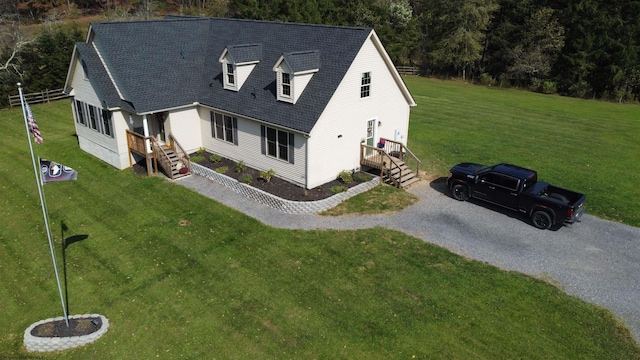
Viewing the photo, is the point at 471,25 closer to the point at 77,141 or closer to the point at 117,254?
the point at 77,141

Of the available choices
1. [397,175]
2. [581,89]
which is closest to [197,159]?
[397,175]

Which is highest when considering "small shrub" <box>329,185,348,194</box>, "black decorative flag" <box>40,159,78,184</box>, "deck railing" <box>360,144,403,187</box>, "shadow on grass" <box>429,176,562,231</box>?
"black decorative flag" <box>40,159,78,184</box>

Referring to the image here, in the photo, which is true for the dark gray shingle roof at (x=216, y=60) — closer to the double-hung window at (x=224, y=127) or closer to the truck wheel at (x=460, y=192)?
the double-hung window at (x=224, y=127)

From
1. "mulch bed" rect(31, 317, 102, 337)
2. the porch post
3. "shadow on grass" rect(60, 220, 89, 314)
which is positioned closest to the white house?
the porch post

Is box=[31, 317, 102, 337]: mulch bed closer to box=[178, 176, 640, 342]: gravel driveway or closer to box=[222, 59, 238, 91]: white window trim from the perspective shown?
box=[178, 176, 640, 342]: gravel driveway

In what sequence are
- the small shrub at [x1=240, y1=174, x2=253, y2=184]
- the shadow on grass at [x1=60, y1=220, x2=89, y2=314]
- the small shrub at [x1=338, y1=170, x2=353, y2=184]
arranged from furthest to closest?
the small shrub at [x1=338, y1=170, x2=353, y2=184] < the small shrub at [x1=240, y1=174, x2=253, y2=184] < the shadow on grass at [x1=60, y1=220, x2=89, y2=314]

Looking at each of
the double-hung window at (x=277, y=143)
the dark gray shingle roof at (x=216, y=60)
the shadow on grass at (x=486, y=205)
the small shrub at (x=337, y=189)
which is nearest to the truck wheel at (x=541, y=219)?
the shadow on grass at (x=486, y=205)
